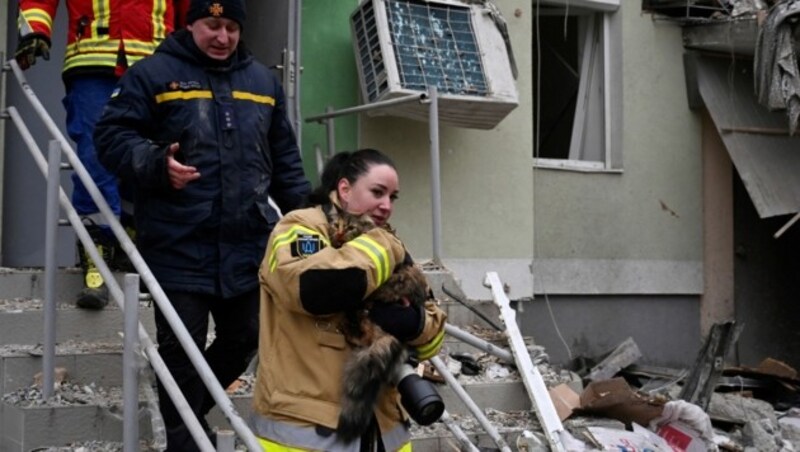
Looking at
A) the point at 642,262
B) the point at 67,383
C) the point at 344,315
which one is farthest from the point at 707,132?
the point at 344,315

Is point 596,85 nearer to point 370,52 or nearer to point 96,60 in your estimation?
point 370,52

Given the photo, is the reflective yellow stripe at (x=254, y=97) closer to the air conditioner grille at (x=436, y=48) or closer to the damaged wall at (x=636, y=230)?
the air conditioner grille at (x=436, y=48)

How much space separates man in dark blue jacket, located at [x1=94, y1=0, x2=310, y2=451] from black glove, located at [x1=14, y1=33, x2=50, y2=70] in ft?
3.72

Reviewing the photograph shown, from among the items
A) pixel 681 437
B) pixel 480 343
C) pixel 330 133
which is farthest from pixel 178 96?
pixel 681 437

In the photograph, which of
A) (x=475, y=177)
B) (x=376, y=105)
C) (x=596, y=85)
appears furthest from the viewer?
(x=596, y=85)

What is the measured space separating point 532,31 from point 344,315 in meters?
6.07

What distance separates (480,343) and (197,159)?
2.22m

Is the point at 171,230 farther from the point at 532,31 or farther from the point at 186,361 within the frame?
the point at 532,31

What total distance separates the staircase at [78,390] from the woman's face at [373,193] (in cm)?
118

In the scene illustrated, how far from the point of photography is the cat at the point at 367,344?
2.95m

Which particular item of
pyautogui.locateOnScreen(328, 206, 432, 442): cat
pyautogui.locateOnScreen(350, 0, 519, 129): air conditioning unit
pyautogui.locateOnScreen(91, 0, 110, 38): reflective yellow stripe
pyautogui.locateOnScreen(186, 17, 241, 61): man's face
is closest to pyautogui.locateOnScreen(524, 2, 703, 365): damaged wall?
pyautogui.locateOnScreen(350, 0, 519, 129): air conditioning unit

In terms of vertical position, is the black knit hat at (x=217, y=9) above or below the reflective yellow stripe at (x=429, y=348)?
above

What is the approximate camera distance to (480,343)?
5.57m

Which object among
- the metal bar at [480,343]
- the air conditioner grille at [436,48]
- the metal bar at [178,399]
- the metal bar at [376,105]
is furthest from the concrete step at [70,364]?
the air conditioner grille at [436,48]
